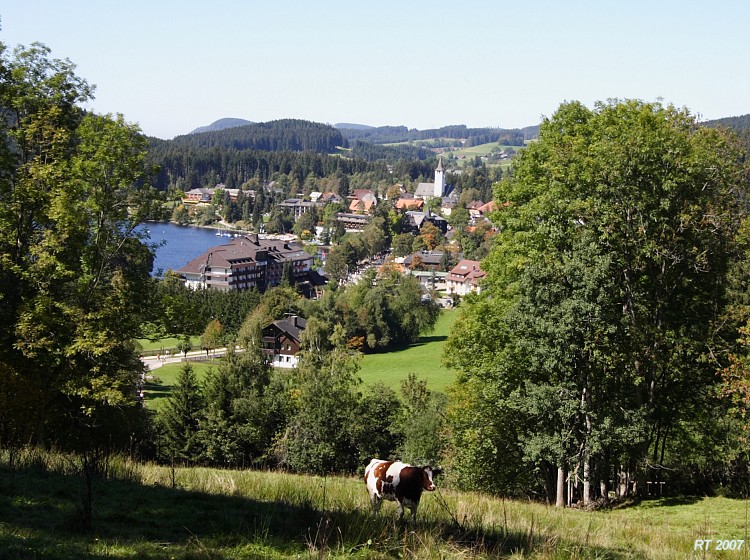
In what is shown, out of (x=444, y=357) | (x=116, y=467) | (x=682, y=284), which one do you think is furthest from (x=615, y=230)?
(x=116, y=467)

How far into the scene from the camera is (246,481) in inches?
346

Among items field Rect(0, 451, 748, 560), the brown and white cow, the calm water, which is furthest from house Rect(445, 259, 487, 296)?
the brown and white cow

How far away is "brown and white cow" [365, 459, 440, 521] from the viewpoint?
7086mm

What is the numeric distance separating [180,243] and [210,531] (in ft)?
460

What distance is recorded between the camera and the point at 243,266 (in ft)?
343

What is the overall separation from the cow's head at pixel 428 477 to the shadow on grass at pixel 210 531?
0.38 m

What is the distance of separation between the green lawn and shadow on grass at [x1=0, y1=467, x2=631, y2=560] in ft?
137

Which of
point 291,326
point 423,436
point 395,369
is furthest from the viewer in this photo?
point 291,326

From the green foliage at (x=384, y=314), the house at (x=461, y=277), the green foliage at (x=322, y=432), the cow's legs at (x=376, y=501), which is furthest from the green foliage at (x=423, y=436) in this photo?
the house at (x=461, y=277)

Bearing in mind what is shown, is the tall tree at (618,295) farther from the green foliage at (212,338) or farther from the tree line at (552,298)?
the green foliage at (212,338)

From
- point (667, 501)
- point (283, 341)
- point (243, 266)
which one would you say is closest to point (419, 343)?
point (283, 341)

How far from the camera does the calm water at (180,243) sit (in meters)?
115

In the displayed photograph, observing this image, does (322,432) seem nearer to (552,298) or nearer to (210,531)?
(552,298)

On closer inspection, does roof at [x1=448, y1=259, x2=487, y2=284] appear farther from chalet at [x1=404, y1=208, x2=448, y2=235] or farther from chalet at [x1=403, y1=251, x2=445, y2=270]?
chalet at [x1=404, y1=208, x2=448, y2=235]
